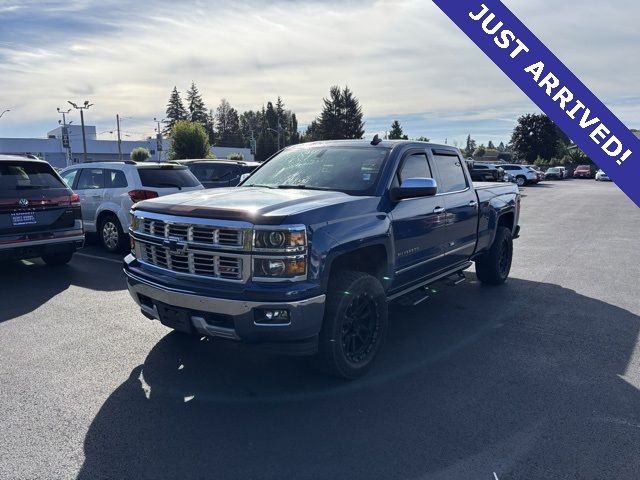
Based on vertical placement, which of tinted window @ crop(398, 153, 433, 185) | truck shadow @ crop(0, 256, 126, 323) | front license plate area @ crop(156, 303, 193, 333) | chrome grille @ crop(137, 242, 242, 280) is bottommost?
truck shadow @ crop(0, 256, 126, 323)

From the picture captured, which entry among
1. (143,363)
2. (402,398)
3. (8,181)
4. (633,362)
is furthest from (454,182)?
(8,181)

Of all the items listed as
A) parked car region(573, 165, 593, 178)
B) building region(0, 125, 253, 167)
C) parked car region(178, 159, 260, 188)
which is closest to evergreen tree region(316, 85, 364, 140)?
building region(0, 125, 253, 167)

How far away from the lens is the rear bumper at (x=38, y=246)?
22.6ft

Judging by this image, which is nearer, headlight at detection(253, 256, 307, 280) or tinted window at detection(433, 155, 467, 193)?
headlight at detection(253, 256, 307, 280)

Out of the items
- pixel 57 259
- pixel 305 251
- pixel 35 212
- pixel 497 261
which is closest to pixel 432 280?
pixel 497 261

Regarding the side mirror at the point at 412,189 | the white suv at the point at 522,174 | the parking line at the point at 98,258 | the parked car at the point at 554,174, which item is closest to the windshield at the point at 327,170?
the side mirror at the point at 412,189

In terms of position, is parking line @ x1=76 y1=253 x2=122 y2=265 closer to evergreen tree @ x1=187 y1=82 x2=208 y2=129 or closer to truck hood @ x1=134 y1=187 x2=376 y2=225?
truck hood @ x1=134 y1=187 x2=376 y2=225

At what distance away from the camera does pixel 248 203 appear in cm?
392

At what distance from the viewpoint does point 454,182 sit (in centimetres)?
601

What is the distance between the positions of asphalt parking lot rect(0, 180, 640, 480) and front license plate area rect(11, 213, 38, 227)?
120 cm

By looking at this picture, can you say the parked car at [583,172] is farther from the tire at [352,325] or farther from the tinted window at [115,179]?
the tire at [352,325]

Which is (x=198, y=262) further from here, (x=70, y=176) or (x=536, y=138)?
(x=536, y=138)

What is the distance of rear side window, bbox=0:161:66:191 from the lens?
7.12 metres

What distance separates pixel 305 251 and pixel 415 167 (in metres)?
2.13
